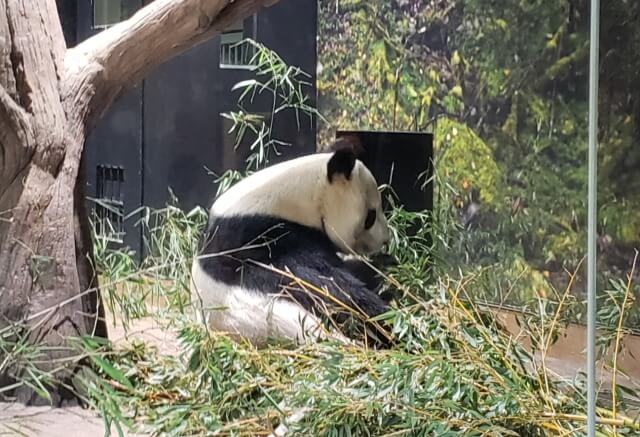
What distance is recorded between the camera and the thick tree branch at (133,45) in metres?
2.49

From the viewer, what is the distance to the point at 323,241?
9.30 feet

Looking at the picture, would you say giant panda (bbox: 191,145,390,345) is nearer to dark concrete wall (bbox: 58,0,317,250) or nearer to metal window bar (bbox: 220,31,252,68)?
dark concrete wall (bbox: 58,0,317,250)

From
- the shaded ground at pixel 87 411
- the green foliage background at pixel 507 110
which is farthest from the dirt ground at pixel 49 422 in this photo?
the green foliage background at pixel 507 110

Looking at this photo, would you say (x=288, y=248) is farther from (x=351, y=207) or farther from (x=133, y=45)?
(x=133, y=45)

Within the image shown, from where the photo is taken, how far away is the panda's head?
2.90 metres

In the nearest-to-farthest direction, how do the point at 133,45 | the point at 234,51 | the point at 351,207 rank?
the point at 133,45 < the point at 351,207 < the point at 234,51

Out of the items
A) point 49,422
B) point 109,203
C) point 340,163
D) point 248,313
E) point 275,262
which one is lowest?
point 49,422

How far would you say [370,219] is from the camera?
9.94 ft

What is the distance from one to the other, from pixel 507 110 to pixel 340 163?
0.53 m

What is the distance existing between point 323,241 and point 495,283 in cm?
53

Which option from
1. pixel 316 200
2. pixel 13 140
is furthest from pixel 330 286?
pixel 13 140

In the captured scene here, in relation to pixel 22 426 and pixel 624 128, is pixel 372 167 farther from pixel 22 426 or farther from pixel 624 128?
pixel 22 426

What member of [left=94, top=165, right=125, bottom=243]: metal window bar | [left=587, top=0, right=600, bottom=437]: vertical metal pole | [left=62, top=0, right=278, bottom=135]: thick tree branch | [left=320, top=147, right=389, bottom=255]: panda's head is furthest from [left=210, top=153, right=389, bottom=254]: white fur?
[left=587, top=0, right=600, bottom=437]: vertical metal pole

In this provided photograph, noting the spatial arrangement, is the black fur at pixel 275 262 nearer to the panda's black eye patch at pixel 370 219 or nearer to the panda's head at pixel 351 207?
the panda's head at pixel 351 207
